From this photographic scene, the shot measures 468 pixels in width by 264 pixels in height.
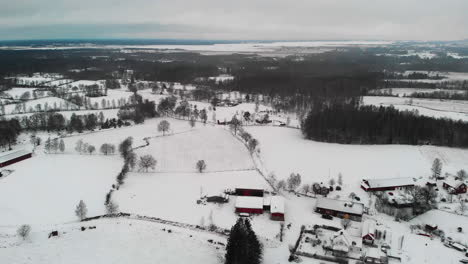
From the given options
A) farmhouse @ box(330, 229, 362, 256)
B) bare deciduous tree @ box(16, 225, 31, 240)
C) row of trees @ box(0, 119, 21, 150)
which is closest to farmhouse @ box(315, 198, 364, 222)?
farmhouse @ box(330, 229, 362, 256)

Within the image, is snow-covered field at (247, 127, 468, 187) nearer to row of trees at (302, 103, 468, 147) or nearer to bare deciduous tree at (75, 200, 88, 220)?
row of trees at (302, 103, 468, 147)

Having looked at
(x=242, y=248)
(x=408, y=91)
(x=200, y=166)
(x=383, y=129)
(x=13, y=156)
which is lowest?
(x=200, y=166)

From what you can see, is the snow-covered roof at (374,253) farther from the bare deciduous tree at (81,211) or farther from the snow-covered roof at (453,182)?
the bare deciduous tree at (81,211)

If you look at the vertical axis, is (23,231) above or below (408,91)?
below

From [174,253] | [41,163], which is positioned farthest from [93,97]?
[174,253]

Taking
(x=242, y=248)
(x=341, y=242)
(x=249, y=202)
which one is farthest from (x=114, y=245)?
(x=341, y=242)

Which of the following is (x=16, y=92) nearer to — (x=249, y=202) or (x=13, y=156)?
(x=13, y=156)
